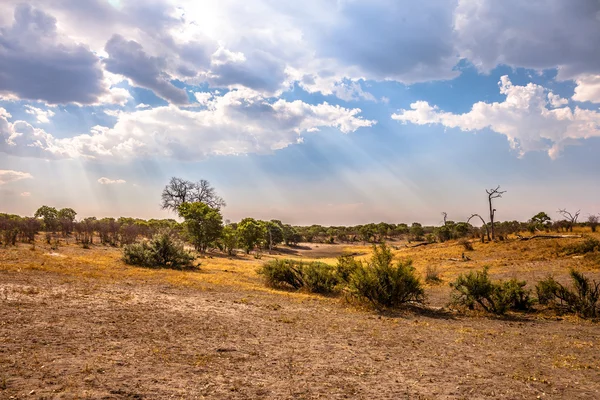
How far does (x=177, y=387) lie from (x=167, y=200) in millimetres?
75837

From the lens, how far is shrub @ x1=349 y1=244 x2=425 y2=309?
586 inches

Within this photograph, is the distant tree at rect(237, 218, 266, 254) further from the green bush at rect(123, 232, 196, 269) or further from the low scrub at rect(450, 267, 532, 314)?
the low scrub at rect(450, 267, 532, 314)

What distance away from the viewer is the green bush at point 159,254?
2569cm

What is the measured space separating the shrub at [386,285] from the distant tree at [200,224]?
107ft

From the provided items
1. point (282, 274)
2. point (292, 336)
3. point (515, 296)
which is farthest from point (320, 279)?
point (292, 336)

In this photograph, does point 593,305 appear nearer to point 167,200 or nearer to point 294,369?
point 294,369

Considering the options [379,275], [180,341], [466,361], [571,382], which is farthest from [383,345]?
[379,275]

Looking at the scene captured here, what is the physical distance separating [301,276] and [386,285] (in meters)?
6.51

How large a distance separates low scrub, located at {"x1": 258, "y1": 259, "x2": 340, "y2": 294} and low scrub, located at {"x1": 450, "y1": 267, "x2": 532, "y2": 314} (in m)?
6.60

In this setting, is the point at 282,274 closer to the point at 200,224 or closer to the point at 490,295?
the point at 490,295

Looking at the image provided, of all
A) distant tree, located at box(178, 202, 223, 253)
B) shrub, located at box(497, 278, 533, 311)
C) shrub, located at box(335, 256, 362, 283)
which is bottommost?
shrub, located at box(497, 278, 533, 311)

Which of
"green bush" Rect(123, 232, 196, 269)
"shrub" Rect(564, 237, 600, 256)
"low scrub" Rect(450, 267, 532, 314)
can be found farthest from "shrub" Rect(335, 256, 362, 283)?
"shrub" Rect(564, 237, 600, 256)

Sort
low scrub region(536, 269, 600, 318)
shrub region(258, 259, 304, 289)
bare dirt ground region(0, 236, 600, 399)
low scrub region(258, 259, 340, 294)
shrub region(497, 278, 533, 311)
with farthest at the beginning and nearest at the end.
→ 1. shrub region(258, 259, 304, 289)
2. low scrub region(258, 259, 340, 294)
3. shrub region(497, 278, 533, 311)
4. low scrub region(536, 269, 600, 318)
5. bare dirt ground region(0, 236, 600, 399)

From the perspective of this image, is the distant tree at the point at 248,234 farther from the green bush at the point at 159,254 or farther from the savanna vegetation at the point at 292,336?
the savanna vegetation at the point at 292,336
